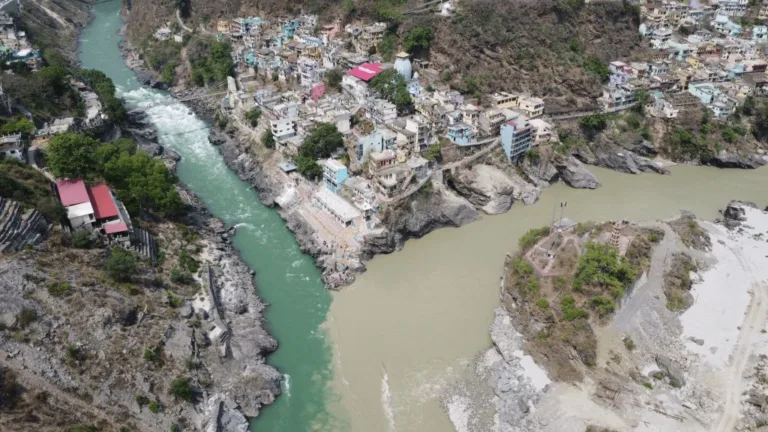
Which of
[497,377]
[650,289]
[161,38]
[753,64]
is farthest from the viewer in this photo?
[161,38]

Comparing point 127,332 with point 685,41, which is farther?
point 685,41

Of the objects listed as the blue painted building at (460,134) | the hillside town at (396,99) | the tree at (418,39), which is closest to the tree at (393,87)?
the hillside town at (396,99)

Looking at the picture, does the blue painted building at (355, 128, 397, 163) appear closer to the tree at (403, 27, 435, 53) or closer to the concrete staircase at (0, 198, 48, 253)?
the tree at (403, 27, 435, 53)

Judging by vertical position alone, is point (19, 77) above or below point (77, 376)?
above

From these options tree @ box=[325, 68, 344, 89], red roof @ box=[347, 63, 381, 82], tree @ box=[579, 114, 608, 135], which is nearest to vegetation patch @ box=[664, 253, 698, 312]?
tree @ box=[579, 114, 608, 135]

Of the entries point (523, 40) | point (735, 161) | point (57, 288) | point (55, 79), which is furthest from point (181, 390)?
point (735, 161)

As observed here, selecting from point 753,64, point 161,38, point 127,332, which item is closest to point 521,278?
point 127,332

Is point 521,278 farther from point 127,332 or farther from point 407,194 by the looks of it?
point 127,332

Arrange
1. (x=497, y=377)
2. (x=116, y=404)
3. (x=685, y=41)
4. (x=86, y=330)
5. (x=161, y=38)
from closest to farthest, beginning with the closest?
(x=116, y=404) < (x=86, y=330) < (x=497, y=377) < (x=685, y=41) < (x=161, y=38)
